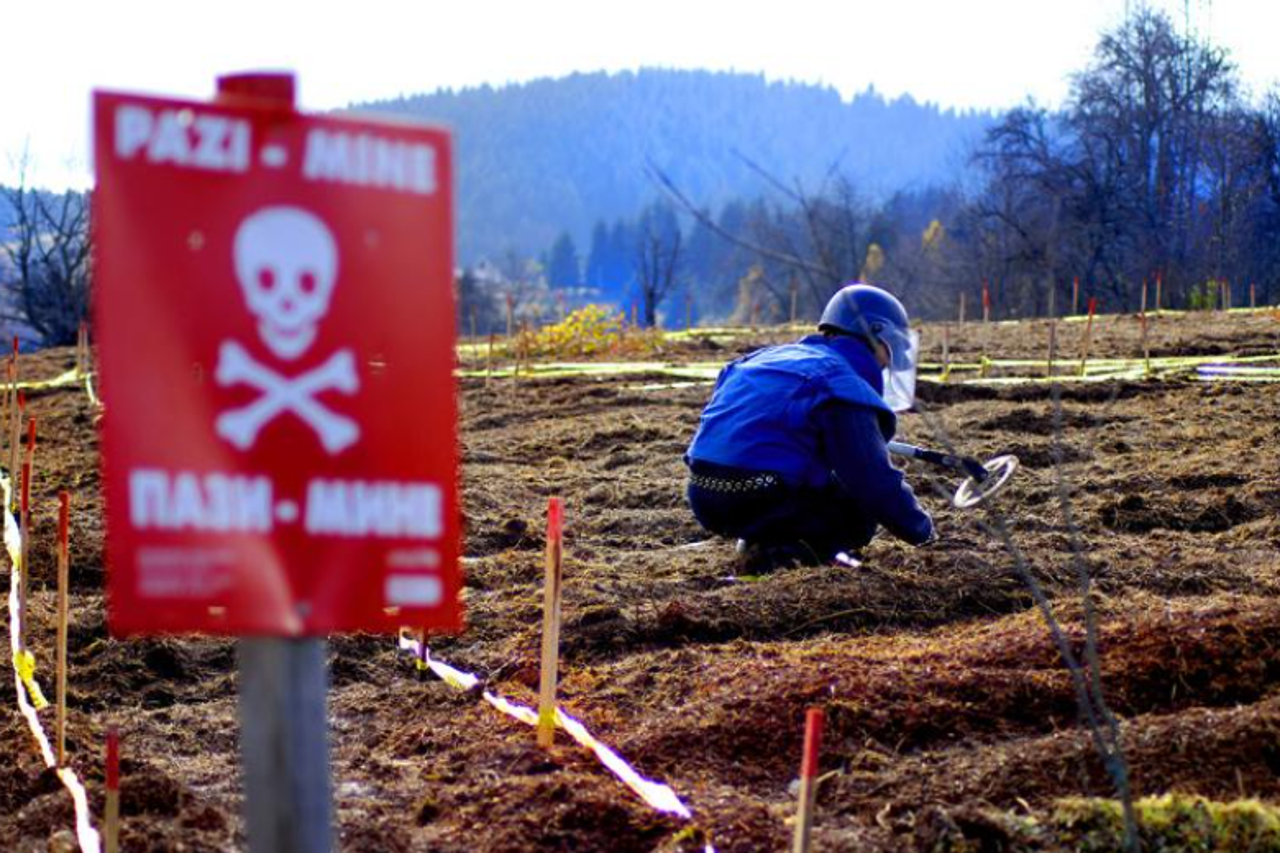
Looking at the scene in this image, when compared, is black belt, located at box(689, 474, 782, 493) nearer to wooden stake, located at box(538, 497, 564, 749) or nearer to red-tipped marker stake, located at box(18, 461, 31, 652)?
wooden stake, located at box(538, 497, 564, 749)

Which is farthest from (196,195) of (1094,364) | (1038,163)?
(1038,163)

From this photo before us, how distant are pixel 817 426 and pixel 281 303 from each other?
476 cm

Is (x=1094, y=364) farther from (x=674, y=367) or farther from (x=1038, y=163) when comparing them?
(x=1038, y=163)

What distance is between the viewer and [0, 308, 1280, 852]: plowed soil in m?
3.59

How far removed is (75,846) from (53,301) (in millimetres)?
39265

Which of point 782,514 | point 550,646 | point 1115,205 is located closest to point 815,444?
point 782,514

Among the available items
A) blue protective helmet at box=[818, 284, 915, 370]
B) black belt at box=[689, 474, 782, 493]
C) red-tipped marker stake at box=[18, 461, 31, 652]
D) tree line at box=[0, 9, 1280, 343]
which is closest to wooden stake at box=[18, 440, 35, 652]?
red-tipped marker stake at box=[18, 461, 31, 652]

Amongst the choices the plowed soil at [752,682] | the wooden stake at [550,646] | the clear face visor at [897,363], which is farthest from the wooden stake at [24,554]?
the clear face visor at [897,363]

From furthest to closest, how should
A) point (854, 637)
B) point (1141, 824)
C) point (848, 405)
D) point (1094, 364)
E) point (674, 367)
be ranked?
1. point (674, 367)
2. point (1094, 364)
3. point (848, 405)
4. point (854, 637)
5. point (1141, 824)

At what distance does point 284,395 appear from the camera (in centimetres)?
175

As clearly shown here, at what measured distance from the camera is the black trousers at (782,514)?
6480mm

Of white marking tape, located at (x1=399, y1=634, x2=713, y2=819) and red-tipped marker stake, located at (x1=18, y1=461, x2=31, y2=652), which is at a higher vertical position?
red-tipped marker stake, located at (x1=18, y1=461, x2=31, y2=652)

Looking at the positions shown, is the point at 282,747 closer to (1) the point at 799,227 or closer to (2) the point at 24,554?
(2) the point at 24,554

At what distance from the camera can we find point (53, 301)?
132 feet
